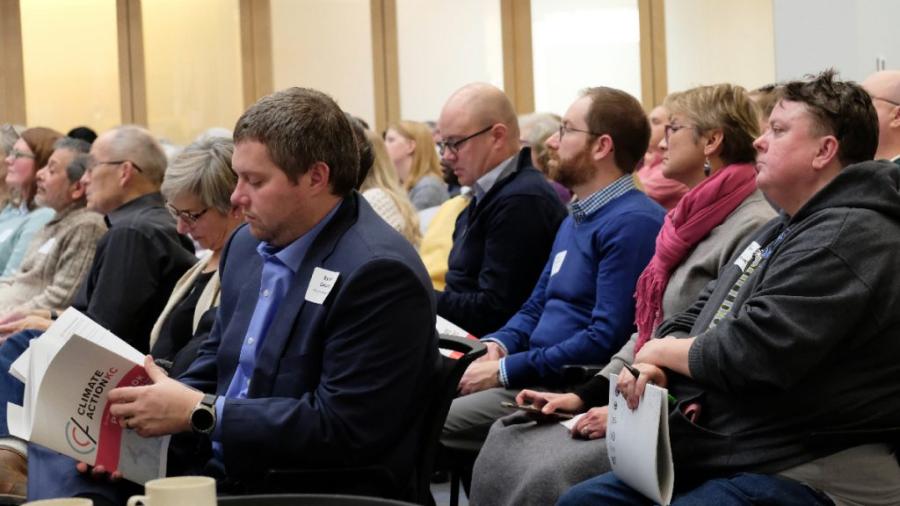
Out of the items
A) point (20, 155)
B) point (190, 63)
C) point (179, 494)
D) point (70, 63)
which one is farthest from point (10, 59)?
point (179, 494)

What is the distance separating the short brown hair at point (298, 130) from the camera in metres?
2.37

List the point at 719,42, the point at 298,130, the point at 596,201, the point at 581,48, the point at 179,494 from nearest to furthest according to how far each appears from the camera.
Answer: the point at 179,494
the point at 298,130
the point at 596,201
the point at 719,42
the point at 581,48

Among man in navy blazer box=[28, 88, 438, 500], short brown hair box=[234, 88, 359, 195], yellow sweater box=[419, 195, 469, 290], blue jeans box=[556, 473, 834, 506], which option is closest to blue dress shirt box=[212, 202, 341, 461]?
man in navy blazer box=[28, 88, 438, 500]

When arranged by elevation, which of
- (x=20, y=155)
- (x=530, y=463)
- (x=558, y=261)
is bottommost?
(x=530, y=463)

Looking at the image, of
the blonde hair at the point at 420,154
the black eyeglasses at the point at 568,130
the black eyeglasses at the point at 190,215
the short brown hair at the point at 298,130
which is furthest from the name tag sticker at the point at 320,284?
the blonde hair at the point at 420,154

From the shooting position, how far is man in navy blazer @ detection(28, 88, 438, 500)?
7.21ft

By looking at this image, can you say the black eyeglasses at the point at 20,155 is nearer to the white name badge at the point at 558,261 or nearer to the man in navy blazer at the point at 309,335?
the white name badge at the point at 558,261

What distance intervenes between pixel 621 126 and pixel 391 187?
68.6 inches

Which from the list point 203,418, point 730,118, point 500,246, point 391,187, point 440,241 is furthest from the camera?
point 391,187

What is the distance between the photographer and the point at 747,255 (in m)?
2.63

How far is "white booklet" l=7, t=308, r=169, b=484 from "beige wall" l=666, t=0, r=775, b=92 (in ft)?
26.4

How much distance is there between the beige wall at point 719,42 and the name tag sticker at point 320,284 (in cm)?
790

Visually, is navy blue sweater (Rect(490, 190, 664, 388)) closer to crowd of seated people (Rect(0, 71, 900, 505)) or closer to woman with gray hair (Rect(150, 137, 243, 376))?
crowd of seated people (Rect(0, 71, 900, 505))

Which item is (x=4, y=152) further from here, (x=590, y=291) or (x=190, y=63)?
(x=190, y=63)
